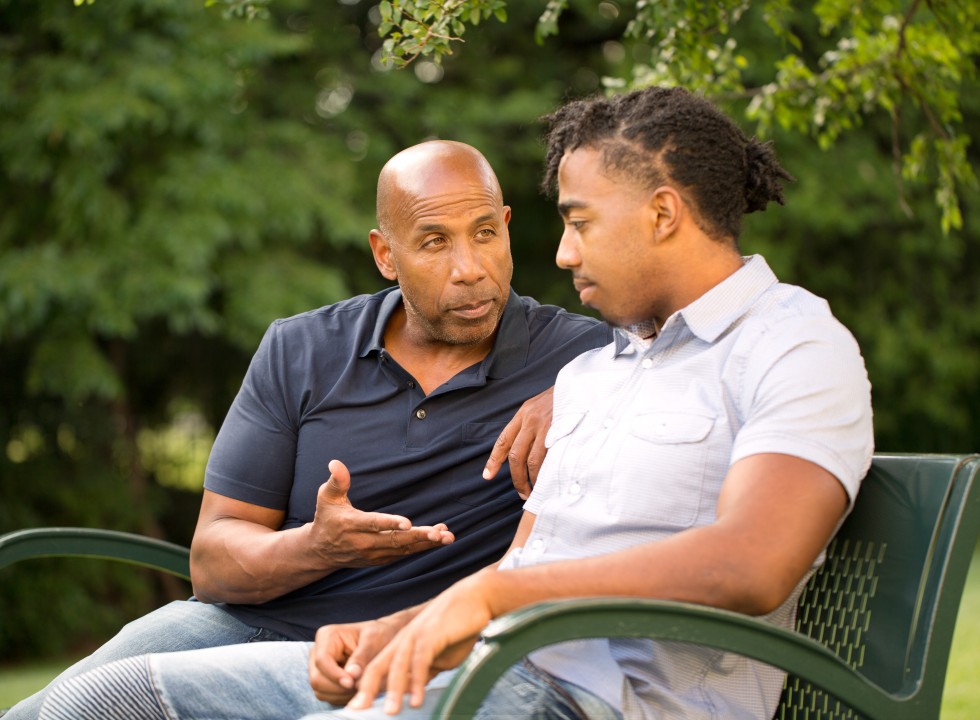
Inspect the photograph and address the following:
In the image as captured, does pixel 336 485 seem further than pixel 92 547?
No

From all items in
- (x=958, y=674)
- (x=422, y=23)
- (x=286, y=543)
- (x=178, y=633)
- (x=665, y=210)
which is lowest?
(x=958, y=674)

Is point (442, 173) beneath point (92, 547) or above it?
above

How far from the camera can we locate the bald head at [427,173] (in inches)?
114

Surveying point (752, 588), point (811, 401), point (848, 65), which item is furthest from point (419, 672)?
point (848, 65)

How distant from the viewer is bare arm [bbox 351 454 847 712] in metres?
1.73

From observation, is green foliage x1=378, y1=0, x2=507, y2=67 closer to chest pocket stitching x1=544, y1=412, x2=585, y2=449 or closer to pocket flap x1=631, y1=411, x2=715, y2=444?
chest pocket stitching x1=544, y1=412, x2=585, y2=449

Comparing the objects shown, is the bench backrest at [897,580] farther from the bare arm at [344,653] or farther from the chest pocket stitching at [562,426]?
the bare arm at [344,653]

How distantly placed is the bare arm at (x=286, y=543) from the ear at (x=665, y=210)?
26.9 inches

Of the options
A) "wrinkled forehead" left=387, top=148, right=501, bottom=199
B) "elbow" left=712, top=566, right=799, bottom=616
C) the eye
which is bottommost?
"elbow" left=712, top=566, right=799, bottom=616

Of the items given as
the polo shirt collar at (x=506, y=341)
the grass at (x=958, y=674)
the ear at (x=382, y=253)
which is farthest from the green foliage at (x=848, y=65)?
the grass at (x=958, y=674)

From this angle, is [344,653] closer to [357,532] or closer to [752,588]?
[357,532]

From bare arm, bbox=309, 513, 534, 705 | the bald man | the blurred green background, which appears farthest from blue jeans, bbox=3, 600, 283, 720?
the blurred green background

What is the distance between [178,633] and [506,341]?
1045 millimetres

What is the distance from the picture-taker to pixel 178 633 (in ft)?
9.09
